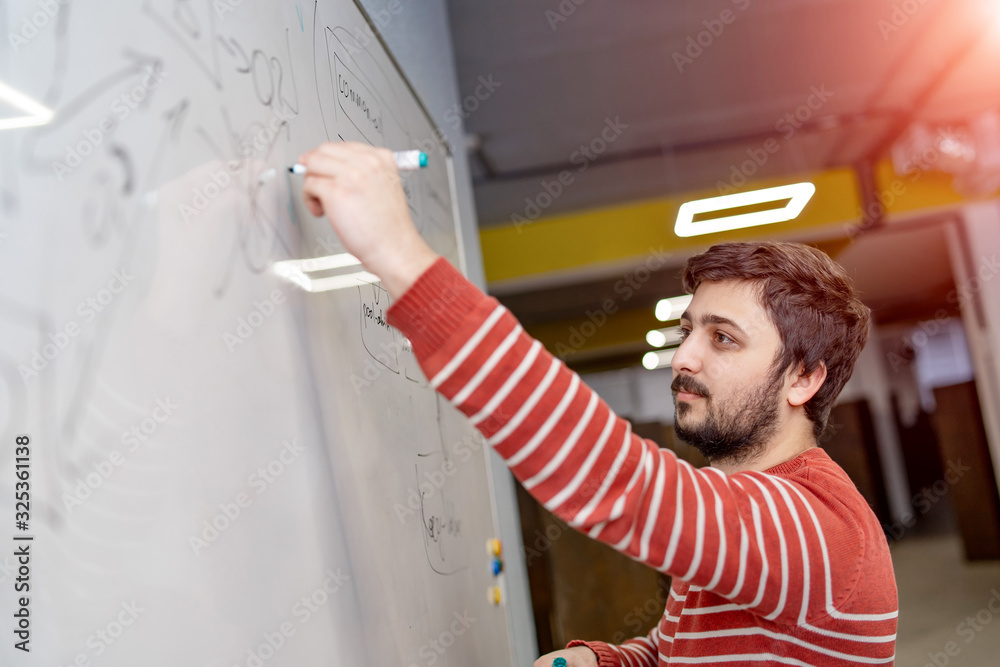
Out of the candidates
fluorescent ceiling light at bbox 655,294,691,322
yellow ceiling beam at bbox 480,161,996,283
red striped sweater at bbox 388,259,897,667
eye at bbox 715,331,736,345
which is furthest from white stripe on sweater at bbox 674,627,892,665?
fluorescent ceiling light at bbox 655,294,691,322

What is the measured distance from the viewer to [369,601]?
2.55 feet

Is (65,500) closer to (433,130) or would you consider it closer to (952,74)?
(433,130)

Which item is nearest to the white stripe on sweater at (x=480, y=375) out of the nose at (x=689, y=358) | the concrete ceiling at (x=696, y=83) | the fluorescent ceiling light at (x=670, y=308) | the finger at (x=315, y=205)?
the finger at (x=315, y=205)

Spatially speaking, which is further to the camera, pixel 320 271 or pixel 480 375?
pixel 320 271

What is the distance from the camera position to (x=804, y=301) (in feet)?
3.21

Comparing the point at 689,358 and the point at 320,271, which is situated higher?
the point at 320,271

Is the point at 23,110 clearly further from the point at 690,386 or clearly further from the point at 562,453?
the point at 690,386

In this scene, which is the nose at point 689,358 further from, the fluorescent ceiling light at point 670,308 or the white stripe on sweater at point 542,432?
the fluorescent ceiling light at point 670,308

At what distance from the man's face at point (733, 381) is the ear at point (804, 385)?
0.06 ft

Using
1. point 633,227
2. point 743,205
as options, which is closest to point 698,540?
point 743,205

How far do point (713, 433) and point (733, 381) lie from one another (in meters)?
0.07

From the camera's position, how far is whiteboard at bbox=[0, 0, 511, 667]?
39 centimetres

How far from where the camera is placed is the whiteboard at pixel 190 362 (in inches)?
15.5

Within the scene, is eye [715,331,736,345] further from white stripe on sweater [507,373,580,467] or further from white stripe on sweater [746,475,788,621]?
white stripe on sweater [507,373,580,467]
